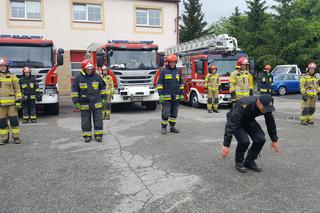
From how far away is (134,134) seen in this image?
28.1 feet

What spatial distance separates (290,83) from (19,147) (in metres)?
19.1

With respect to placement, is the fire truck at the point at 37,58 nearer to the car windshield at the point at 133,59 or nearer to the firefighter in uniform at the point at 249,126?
the car windshield at the point at 133,59

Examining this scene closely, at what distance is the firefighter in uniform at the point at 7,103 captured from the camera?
7.43 meters

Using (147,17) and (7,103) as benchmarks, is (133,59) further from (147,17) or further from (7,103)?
(147,17)

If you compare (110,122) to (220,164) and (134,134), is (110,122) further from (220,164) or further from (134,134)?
(220,164)

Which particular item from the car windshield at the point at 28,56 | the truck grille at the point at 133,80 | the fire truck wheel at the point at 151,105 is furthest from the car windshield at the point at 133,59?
the car windshield at the point at 28,56

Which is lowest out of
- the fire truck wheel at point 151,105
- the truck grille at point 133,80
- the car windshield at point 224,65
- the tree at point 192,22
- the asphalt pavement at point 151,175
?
the asphalt pavement at point 151,175

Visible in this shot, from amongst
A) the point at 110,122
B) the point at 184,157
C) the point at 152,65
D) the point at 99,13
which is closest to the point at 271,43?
the point at 99,13

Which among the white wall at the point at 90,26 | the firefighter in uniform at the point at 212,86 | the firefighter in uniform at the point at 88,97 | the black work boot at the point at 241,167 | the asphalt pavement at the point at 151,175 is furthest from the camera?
the white wall at the point at 90,26

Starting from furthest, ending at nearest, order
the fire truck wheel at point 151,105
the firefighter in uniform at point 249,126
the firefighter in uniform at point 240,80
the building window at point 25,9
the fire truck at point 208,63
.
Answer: the building window at point 25,9, the fire truck wheel at point 151,105, the fire truck at point 208,63, the firefighter in uniform at point 240,80, the firefighter in uniform at point 249,126

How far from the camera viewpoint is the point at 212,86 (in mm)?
13102

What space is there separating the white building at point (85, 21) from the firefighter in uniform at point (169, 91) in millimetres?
14702

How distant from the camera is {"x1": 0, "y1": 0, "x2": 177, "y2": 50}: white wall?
21.1 meters

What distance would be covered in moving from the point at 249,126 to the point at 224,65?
351 inches
